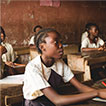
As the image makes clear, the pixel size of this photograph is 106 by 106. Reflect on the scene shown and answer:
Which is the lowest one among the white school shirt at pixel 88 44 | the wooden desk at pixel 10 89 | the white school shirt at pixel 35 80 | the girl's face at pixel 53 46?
the wooden desk at pixel 10 89

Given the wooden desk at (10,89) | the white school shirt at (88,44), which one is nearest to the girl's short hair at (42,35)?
the wooden desk at (10,89)

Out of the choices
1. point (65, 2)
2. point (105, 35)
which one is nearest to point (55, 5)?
point (65, 2)

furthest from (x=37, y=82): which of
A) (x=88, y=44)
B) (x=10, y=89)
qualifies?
(x=88, y=44)

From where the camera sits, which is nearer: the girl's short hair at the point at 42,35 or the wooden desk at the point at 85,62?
the girl's short hair at the point at 42,35

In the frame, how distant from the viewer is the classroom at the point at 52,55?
3.98 ft

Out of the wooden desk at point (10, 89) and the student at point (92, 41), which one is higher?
the student at point (92, 41)

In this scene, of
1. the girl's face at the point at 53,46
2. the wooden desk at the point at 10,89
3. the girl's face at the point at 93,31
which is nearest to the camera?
the girl's face at the point at 53,46

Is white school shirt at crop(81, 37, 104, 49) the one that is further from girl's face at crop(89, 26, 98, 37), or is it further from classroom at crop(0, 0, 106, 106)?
girl's face at crop(89, 26, 98, 37)

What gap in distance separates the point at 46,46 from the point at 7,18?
4076mm

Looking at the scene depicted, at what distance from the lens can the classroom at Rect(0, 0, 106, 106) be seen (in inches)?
47.8

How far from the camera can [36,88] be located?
3.93 ft

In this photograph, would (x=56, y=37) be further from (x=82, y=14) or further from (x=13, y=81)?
(x=82, y=14)

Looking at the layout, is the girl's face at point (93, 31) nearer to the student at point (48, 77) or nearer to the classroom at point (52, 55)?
the classroom at point (52, 55)

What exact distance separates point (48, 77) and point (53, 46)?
211 mm
